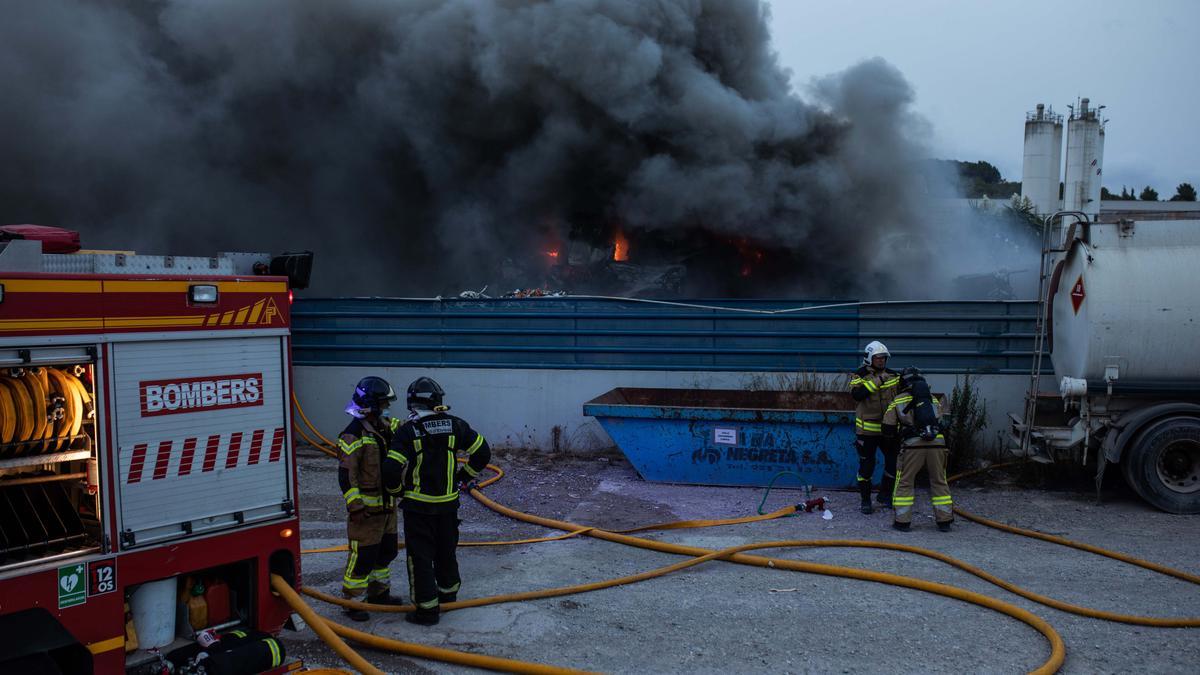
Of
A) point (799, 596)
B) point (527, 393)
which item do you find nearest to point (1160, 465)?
point (799, 596)

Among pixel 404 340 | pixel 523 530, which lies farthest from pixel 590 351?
pixel 523 530

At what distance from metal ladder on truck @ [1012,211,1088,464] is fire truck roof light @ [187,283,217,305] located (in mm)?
6825

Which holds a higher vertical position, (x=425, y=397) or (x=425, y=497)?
(x=425, y=397)

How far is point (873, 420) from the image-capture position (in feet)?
23.2

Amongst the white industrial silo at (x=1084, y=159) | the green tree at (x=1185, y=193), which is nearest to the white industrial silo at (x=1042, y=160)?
→ the white industrial silo at (x=1084, y=159)

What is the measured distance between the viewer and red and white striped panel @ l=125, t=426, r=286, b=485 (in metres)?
3.32

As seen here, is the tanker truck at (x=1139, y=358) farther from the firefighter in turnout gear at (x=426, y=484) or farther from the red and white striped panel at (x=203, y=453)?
the red and white striped panel at (x=203, y=453)

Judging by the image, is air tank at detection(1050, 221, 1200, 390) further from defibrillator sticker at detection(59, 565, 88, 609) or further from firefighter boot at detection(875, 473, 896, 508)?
defibrillator sticker at detection(59, 565, 88, 609)

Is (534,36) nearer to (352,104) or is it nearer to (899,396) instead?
(352,104)

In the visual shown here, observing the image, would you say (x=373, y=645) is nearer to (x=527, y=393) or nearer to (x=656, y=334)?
(x=527, y=393)

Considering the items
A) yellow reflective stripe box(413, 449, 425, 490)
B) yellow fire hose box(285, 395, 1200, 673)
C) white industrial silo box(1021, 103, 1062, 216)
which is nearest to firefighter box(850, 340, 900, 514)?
yellow fire hose box(285, 395, 1200, 673)

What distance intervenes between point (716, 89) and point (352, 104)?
24.2 feet

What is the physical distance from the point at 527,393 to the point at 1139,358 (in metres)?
6.03

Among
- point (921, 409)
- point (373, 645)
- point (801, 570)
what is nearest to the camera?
point (373, 645)
